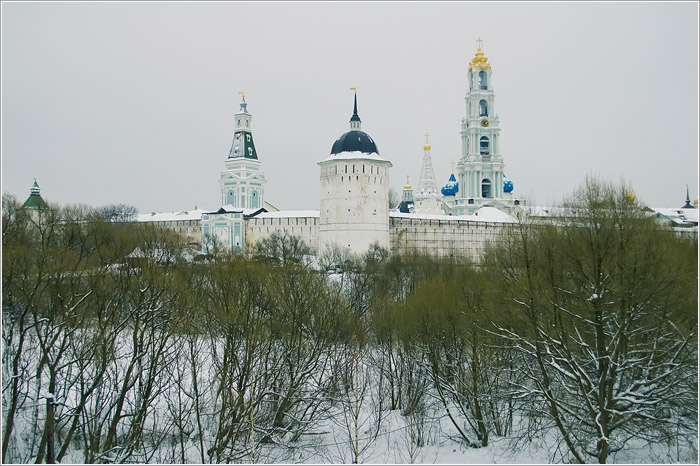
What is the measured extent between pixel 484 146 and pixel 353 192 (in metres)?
20.9

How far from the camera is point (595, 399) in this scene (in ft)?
30.9

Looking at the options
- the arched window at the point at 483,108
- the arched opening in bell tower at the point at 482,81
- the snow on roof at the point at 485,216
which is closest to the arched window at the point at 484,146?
the arched window at the point at 483,108

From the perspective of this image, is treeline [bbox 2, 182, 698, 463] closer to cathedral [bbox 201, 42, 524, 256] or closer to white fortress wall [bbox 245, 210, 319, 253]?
cathedral [bbox 201, 42, 524, 256]

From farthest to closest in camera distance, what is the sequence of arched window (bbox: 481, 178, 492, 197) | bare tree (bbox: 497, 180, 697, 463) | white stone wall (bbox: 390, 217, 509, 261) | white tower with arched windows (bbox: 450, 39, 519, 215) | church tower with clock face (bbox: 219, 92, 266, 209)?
arched window (bbox: 481, 178, 492, 197), white tower with arched windows (bbox: 450, 39, 519, 215), church tower with clock face (bbox: 219, 92, 266, 209), white stone wall (bbox: 390, 217, 509, 261), bare tree (bbox: 497, 180, 697, 463)

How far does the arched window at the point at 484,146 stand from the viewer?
5669 cm

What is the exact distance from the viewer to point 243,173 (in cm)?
5306

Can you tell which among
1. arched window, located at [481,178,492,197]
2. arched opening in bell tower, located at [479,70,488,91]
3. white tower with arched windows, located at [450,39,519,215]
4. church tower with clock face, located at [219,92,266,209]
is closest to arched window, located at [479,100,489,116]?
white tower with arched windows, located at [450,39,519,215]

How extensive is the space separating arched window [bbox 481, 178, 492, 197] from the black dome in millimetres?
19257

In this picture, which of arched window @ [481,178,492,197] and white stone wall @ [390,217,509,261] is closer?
white stone wall @ [390,217,509,261]

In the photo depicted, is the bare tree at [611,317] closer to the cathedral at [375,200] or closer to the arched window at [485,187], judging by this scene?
the cathedral at [375,200]

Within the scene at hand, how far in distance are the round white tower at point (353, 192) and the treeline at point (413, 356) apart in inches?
957

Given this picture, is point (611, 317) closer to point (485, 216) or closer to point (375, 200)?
point (375, 200)

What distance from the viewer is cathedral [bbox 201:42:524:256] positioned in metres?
39.6

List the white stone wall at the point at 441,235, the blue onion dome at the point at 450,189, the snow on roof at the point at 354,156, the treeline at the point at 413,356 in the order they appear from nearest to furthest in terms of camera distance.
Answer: the treeline at the point at 413,356 < the snow on roof at the point at 354,156 < the white stone wall at the point at 441,235 < the blue onion dome at the point at 450,189
